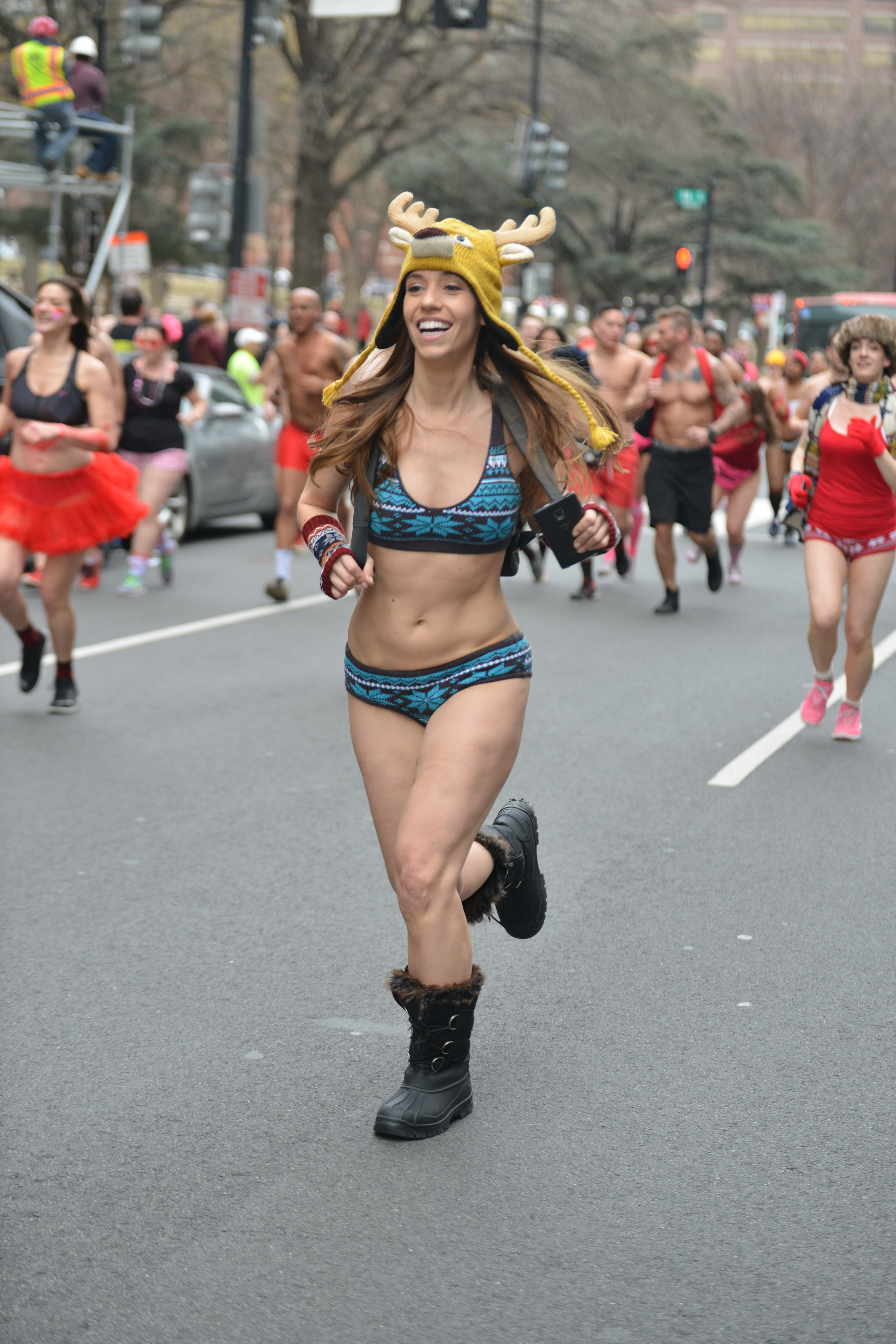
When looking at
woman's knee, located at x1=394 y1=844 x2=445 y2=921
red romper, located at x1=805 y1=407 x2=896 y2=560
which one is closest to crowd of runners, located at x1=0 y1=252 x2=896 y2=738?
red romper, located at x1=805 y1=407 x2=896 y2=560

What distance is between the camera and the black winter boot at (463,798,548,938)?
4.07m

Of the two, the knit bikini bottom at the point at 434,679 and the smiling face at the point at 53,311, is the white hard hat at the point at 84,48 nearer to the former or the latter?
the smiling face at the point at 53,311

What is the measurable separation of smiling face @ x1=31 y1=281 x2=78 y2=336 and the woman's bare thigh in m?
4.63

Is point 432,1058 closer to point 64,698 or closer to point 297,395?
point 64,698

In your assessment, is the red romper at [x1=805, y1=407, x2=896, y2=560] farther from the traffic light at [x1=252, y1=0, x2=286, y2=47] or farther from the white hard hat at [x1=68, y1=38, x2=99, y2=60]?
the traffic light at [x1=252, y1=0, x2=286, y2=47]

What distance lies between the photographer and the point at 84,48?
57.8 feet

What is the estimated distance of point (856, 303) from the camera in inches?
1283

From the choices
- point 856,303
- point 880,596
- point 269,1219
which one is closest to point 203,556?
point 880,596

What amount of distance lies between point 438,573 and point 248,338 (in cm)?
1571

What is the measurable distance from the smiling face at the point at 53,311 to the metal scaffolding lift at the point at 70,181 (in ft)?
22.8

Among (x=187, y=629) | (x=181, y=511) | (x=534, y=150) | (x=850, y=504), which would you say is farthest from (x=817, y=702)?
(x=534, y=150)

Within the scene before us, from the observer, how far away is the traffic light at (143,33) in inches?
736

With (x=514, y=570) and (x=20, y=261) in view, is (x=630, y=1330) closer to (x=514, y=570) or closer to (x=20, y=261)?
(x=514, y=570)

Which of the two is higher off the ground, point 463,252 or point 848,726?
point 463,252
